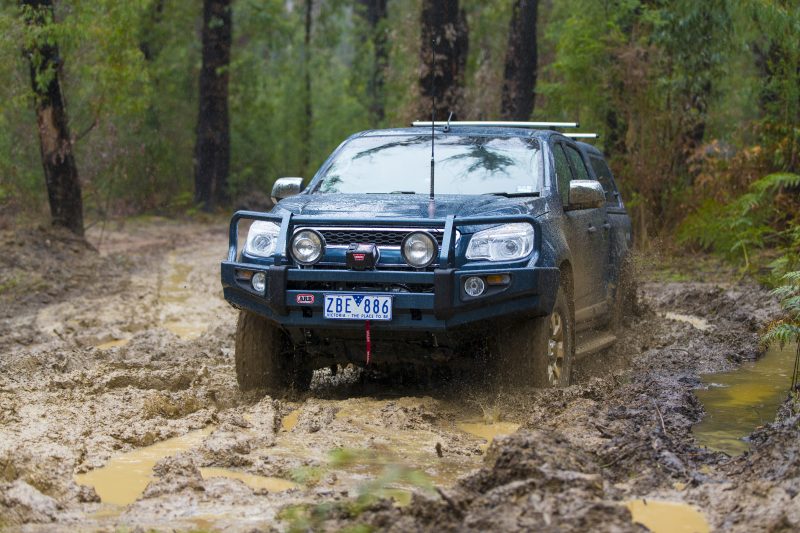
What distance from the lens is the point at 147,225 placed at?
83.1ft

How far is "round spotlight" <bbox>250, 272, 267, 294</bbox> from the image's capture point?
7.44m

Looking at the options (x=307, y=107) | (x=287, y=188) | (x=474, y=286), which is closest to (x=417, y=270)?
(x=474, y=286)

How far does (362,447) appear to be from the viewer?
6355 mm

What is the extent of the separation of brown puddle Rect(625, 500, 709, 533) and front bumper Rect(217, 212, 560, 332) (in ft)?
7.10

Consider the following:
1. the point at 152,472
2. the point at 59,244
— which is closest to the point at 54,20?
the point at 59,244

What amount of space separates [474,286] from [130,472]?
7.36ft

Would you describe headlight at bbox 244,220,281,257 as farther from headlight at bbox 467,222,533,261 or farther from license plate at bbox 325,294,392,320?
headlight at bbox 467,222,533,261

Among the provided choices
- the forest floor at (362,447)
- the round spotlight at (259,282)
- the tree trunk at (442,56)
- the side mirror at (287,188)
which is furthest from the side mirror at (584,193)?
the tree trunk at (442,56)

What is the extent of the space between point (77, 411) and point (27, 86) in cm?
1125

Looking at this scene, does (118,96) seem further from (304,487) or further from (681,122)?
(304,487)

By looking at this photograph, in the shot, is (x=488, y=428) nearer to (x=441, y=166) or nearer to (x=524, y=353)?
(x=524, y=353)

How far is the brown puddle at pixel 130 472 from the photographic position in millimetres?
5516

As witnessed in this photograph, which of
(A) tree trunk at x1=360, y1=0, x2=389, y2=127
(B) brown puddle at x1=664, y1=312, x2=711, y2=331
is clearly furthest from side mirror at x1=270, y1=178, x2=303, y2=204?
(A) tree trunk at x1=360, y1=0, x2=389, y2=127

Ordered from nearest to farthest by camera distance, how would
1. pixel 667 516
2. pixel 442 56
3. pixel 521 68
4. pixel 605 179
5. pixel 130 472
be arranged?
pixel 667 516
pixel 130 472
pixel 605 179
pixel 442 56
pixel 521 68
